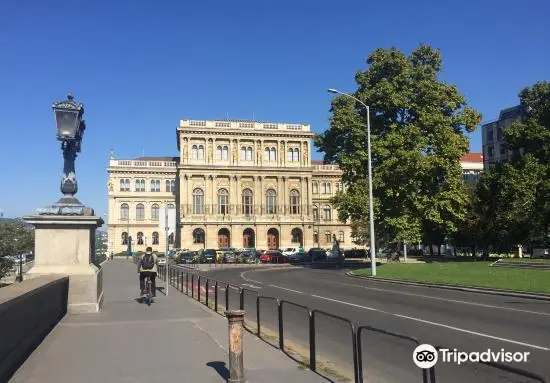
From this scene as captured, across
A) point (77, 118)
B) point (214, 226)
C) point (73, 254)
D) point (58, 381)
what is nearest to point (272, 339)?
point (58, 381)

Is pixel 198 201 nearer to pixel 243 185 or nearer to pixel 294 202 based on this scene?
pixel 243 185

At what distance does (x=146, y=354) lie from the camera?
8781 mm

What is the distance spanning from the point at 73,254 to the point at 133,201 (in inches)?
4256

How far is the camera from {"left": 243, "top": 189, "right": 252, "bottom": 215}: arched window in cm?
10506

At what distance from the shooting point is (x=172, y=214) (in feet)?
69.2

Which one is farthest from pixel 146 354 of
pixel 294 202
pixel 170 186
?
pixel 170 186

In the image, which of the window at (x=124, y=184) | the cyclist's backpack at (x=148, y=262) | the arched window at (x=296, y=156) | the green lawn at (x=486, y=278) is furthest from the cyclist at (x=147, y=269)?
the window at (x=124, y=184)

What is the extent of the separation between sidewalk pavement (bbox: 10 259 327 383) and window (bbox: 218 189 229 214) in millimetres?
89722

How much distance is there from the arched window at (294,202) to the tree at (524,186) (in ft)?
181

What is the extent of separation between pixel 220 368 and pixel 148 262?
1049 centimetres

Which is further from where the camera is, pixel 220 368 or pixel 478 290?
pixel 478 290

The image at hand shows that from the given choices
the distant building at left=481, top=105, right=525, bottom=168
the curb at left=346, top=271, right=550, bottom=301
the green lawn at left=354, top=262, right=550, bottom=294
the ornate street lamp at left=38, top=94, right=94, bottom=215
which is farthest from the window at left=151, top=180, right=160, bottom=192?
the ornate street lamp at left=38, top=94, right=94, bottom=215

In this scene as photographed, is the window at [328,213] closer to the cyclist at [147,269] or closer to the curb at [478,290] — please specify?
the curb at [478,290]

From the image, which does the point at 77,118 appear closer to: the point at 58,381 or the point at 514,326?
the point at 58,381
